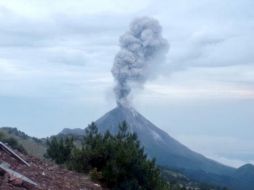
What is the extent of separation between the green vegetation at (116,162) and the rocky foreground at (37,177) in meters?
0.49

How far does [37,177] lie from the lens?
32.8 feet

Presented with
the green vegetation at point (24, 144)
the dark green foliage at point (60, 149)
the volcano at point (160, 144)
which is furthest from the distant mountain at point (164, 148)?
the dark green foliage at point (60, 149)

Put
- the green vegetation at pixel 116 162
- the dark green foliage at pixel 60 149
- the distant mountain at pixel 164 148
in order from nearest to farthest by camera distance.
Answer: the green vegetation at pixel 116 162
the dark green foliage at pixel 60 149
the distant mountain at pixel 164 148

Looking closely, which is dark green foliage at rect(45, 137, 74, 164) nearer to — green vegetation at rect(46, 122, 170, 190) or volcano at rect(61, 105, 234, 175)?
green vegetation at rect(46, 122, 170, 190)

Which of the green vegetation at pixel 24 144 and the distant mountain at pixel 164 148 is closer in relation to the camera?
the green vegetation at pixel 24 144

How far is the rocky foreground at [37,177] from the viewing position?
29.7ft

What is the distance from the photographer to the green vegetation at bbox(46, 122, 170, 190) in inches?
448

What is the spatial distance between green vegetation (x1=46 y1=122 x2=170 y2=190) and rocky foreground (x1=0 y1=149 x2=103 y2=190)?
49 centimetres

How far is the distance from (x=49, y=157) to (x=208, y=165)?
6097 inches

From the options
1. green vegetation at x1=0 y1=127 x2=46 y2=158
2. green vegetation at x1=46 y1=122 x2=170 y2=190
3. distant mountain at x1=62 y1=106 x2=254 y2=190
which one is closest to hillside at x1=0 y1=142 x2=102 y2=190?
green vegetation at x1=46 y1=122 x2=170 y2=190

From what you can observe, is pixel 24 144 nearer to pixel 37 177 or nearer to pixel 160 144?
pixel 37 177

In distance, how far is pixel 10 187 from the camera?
28.7 feet

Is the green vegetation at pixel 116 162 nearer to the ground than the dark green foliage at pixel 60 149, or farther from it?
nearer to the ground

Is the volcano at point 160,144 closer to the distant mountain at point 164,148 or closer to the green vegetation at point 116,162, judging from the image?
the distant mountain at point 164,148
